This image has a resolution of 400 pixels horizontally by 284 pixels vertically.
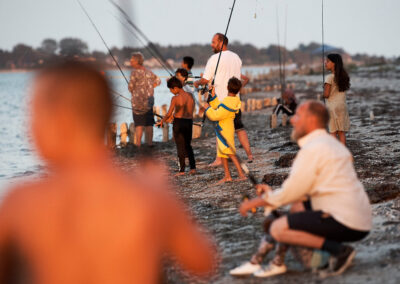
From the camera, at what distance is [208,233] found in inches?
199

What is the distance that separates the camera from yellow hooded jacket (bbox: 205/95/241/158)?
7062 mm

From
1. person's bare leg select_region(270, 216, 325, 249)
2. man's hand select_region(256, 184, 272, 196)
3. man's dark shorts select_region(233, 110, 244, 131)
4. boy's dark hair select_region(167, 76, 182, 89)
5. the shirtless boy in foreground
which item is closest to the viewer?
the shirtless boy in foreground

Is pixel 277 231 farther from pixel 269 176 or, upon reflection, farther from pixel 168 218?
→ pixel 269 176

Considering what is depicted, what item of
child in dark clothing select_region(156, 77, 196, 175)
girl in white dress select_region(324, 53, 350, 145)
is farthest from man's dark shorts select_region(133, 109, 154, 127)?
girl in white dress select_region(324, 53, 350, 145)

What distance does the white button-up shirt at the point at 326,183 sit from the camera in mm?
3199

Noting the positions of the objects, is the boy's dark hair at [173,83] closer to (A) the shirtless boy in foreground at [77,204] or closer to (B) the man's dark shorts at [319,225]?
(B) the man's dark shorts at [319,225]

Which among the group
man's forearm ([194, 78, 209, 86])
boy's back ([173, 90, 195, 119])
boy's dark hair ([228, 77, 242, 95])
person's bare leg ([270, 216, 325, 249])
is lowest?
person's bare leg ([270, 216, 325, 249])

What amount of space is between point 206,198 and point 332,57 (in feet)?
8.57

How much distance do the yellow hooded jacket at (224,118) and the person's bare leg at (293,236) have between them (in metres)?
3.68

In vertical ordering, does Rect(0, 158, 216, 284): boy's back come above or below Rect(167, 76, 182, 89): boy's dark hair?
below

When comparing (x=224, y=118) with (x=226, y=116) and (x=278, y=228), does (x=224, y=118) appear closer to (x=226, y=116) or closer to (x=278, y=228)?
(x=226, y=116)

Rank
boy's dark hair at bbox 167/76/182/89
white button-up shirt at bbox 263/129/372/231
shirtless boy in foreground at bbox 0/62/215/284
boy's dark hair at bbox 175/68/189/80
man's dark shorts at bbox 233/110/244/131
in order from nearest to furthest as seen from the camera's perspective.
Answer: shirtless boy in foreground at bbox 0/62/215/284, white button-up shirt at bbox 263/129/372/231, boy's dark hair at bbox 167/76/182/89, boy's dark hair at bbox 175/68/189/80, man's dark shorts at bbox 233/110/244/131

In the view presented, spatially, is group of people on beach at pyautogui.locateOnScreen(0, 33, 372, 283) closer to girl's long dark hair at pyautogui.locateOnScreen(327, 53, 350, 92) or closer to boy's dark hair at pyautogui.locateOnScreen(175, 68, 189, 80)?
girl's long dark hair at pyautogui.locateOnScreen(327, 53, 350, 92)

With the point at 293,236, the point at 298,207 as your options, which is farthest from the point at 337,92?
Result: the point at 293,236
